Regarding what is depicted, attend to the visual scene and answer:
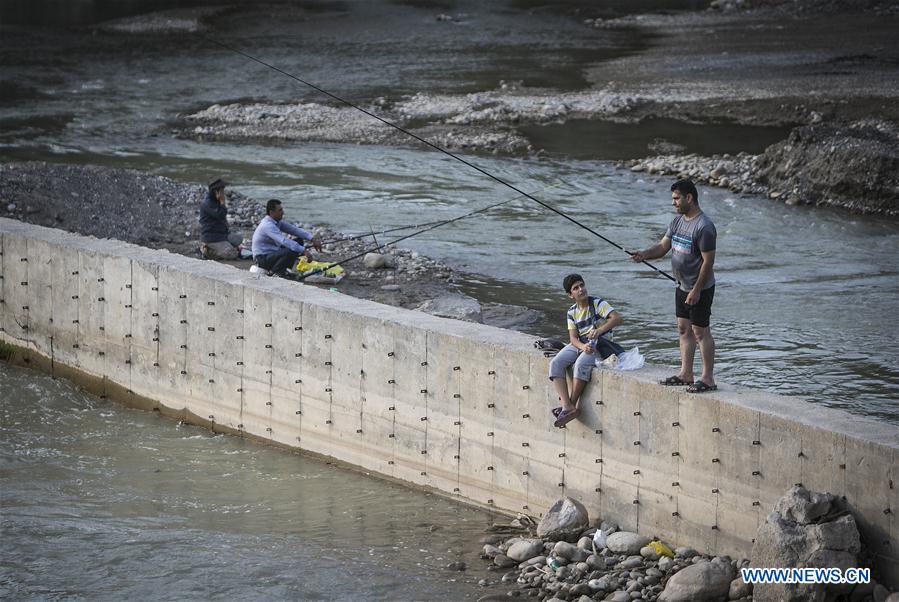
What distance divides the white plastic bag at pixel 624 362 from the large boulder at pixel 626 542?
1353 millimetres

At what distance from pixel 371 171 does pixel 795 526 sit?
1720 centimetres

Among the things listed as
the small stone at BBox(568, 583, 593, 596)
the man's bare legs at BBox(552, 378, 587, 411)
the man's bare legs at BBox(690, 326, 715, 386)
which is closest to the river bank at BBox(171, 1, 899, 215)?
the man's bare legs at BBox(552, 378, 587, 411)

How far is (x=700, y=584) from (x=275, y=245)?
7.47 meters

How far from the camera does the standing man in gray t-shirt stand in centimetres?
957

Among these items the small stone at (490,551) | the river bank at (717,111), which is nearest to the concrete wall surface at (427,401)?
the small stone at (490,551)

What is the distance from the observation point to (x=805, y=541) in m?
8.94

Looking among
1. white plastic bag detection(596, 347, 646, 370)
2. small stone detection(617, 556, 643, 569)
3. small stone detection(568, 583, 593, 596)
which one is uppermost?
white plastic bag detection(596, 347, 646, 370)

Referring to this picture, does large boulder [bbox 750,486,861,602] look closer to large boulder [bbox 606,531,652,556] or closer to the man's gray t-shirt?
large boulder [bbox 606,531,652,556]

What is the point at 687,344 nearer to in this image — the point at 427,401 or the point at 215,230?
the point at 427,401

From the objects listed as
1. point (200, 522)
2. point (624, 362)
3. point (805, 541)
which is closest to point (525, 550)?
point (624, 362)

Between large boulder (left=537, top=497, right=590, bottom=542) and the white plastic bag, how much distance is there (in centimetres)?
123

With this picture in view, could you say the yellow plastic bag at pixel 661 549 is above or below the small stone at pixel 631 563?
above

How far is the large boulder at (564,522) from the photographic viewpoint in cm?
1059

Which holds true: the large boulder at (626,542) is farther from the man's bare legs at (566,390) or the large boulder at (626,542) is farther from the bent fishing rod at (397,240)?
the bent fishing rod at (397,240)
